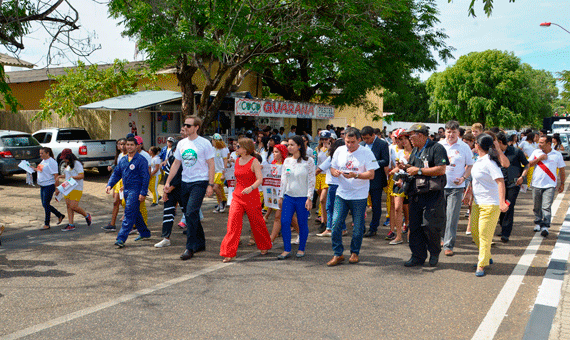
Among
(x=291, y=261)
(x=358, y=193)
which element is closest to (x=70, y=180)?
(x=291, y=261)

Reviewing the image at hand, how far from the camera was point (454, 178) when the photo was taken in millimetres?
7273

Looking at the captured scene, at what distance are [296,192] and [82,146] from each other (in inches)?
465

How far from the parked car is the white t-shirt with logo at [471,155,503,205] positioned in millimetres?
13369

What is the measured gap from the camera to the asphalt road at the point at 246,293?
4.38 m

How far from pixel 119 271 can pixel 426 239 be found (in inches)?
155

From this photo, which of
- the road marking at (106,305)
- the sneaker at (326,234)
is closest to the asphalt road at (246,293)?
the road marking at (106,305)

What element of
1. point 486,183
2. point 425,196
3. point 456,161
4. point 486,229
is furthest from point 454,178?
point 486,229

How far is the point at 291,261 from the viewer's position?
22.1 ft

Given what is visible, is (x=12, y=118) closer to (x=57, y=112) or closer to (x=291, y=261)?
(x=57, y=112)

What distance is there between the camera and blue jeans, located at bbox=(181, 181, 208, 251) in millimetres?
6816

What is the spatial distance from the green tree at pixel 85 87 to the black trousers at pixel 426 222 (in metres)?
16.3

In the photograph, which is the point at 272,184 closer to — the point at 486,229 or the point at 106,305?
the point at 486,229

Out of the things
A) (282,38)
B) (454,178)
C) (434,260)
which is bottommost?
(434,260)

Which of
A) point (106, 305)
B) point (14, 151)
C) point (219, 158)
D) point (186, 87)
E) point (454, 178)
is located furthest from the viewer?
point (186, 87)
